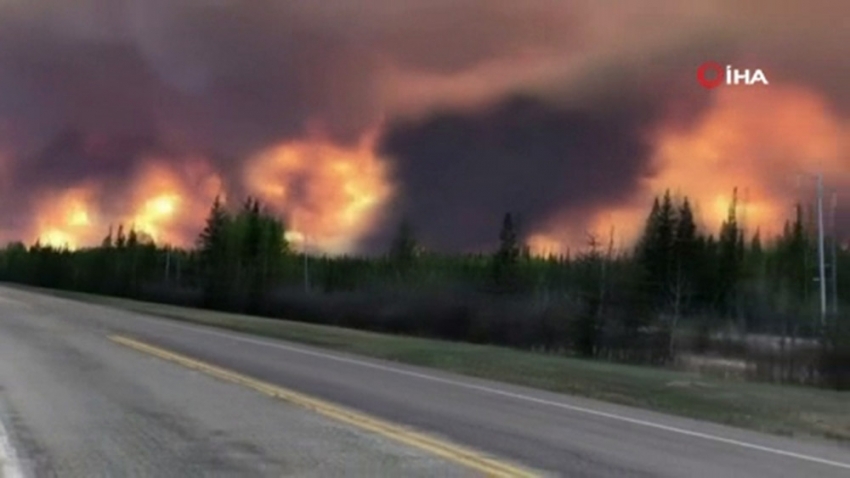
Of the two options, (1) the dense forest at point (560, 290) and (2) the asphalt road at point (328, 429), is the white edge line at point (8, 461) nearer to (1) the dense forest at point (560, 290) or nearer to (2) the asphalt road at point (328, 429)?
(2) the asphalt road at point (328, 429)

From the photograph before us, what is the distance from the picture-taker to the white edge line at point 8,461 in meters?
10.1

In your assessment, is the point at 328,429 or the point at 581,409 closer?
the point at 328,429

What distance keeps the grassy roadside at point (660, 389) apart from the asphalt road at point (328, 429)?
1.21m

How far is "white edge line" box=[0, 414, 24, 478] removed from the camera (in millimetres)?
10062

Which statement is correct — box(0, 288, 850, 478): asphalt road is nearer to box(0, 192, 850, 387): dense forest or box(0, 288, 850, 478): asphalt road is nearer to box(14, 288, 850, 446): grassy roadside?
box(14, 288, 850, 446): grassy roadside

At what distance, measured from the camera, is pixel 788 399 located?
1992cm

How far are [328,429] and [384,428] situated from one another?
0.67 m

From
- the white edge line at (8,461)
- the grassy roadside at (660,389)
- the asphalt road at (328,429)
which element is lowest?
the white edge line at (8,461)

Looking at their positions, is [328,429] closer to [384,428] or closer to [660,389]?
[384,428]

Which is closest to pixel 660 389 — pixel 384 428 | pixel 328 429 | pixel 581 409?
pixel 581 409

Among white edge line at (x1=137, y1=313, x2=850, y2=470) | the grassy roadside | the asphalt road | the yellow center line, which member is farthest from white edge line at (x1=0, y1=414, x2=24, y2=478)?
the grassy roadside

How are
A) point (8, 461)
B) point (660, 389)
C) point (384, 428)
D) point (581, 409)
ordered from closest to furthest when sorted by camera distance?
point (8, 461)
point (384, 428)
point (581, 409)
point (660, 389)

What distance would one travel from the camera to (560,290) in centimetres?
6538

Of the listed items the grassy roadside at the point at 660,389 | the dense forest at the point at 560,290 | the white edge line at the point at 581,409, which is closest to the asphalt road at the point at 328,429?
the white edge line at the point at 581,409
